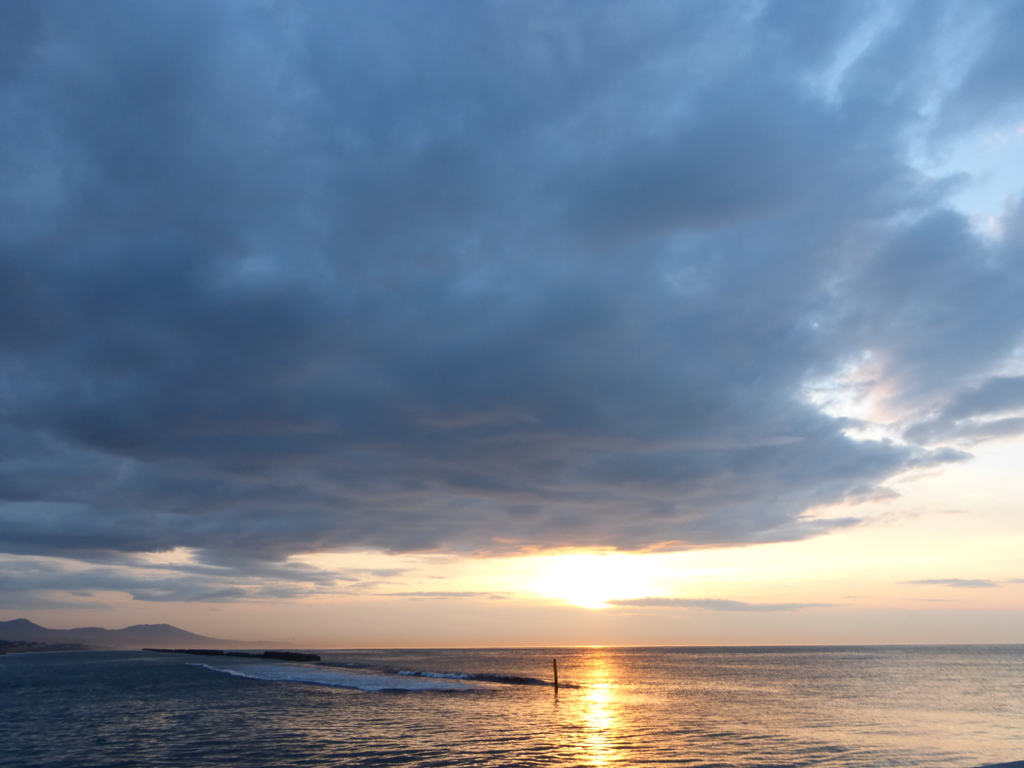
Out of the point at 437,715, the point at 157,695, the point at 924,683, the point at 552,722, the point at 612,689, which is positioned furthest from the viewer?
the point at 924,683

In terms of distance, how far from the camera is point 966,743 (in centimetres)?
3856

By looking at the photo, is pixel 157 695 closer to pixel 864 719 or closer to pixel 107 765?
pixel 107 765

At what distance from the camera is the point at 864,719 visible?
162 feet

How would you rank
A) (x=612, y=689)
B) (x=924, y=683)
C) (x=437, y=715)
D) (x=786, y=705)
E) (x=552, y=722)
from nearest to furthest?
(x=552, y=722) → (x=437, y=715) → (x=786, y=705) → (x=612, y=689) → (x=924, y=683)

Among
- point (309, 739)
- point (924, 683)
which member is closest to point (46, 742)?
point (309, 739)

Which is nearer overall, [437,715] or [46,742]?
[46,742]

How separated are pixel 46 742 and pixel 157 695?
108 ft

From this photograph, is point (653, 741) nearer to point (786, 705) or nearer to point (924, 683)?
point (786, 705)

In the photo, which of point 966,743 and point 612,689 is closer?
point 966,743

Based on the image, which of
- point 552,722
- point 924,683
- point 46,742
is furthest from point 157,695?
point 924,683

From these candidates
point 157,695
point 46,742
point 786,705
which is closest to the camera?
point 46,742

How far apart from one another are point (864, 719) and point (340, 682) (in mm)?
64309

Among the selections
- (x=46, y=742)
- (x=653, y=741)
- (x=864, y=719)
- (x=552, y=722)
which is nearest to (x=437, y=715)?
(x=552, y=722)

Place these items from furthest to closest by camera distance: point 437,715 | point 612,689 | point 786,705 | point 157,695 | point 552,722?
1. point 612,689
2. point 157,695
3. point 786,705
4. point 437,715
5. point 552,722
